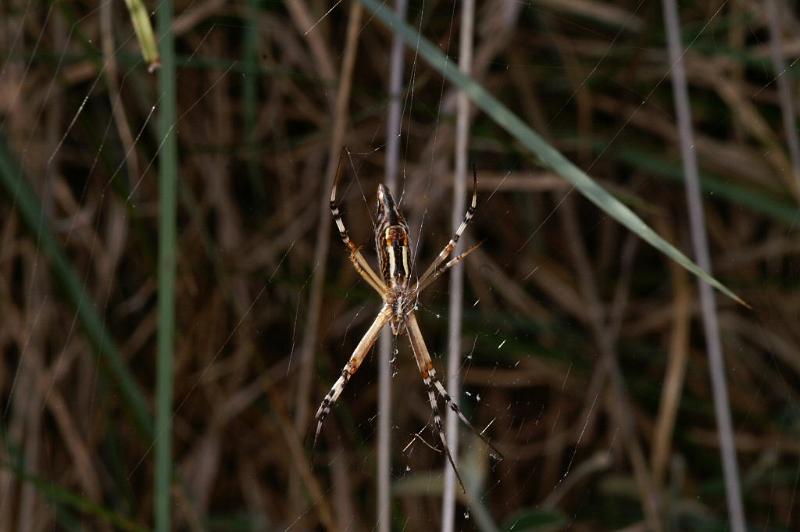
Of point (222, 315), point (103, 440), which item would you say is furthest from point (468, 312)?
point (103, 440)

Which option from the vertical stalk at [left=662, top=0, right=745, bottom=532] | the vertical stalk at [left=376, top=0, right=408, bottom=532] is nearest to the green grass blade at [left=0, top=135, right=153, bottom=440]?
the vertical stalk at [left=376, top=0, right=408, bottom=532]

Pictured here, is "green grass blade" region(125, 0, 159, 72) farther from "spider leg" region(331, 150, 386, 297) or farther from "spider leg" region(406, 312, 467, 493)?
"spider leg" region(406, 312, 467, 493)

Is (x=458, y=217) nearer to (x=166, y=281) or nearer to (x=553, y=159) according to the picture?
(x=553, y=159)

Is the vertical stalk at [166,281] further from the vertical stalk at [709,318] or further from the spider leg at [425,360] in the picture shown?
the vertical stalk at [709,318]

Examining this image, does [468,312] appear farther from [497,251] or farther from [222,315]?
[222,315]

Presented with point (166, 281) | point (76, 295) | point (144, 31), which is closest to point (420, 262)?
point (76, 295)

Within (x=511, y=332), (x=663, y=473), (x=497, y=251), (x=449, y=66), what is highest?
(x=449, y=66)
